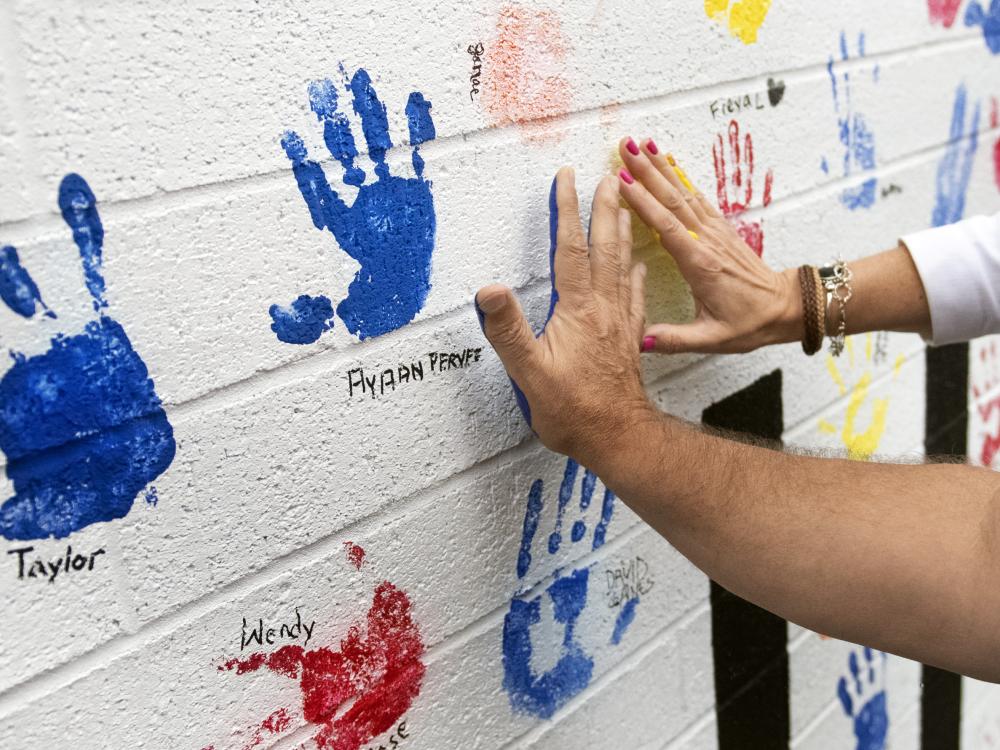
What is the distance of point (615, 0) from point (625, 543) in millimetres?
751

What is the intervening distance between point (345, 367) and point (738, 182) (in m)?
0.74

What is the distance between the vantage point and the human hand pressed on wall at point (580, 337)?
39.8 inches

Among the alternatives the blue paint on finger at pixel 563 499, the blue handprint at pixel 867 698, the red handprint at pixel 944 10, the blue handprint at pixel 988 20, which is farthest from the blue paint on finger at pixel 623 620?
the blue handprint at pixel 988 20

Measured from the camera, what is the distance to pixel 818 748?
5.94 ft

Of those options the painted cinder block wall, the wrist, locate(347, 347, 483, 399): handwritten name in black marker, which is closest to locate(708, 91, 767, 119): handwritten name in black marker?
the painted cinder block wall

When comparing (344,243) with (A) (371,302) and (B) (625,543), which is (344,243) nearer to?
(A) (371,302)

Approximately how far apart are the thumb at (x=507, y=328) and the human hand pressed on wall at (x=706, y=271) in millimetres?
253

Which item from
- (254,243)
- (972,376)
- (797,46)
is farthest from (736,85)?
(972,376)

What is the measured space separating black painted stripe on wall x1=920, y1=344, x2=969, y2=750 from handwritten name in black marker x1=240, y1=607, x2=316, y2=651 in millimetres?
1514

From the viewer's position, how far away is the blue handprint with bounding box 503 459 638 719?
1216mm

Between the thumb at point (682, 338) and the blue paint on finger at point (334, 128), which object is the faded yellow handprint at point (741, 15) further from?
the blue paint on finger at point (334, 128)

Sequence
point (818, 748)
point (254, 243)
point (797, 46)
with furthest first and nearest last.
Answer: point (818, 748) → point (797, 46) → point (254, 243)

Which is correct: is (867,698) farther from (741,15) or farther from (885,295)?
(741,15)

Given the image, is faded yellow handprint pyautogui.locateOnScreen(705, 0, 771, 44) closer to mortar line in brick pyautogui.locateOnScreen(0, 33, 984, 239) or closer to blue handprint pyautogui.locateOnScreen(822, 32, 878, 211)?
mortar line in brick pyautogui.locateOnScreen(0, 33, 984, 239)
